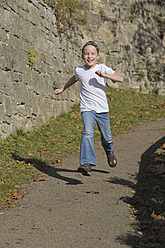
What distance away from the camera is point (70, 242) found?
3314mm

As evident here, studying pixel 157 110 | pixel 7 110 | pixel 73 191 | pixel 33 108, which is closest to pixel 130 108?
pixel 157 110

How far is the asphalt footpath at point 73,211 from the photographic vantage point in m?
3.38

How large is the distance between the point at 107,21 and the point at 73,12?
9.57ft

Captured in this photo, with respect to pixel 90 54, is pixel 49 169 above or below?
below

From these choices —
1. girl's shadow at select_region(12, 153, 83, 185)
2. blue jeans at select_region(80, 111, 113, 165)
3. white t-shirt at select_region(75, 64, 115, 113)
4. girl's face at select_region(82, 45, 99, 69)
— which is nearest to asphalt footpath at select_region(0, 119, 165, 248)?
girl's shadow at select_region(12, 153, 83, 185)

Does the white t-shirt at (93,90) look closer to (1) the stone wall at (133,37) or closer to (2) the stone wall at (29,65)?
(2) the stone wall at (29,65)

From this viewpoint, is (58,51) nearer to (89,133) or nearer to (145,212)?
(89,133)

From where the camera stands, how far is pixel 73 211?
4.15 meters

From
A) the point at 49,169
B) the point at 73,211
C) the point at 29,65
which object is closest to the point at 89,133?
the point at 49,169

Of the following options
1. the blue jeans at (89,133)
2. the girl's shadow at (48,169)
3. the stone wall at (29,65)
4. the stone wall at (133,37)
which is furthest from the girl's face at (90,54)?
the stone wall at (133,37)

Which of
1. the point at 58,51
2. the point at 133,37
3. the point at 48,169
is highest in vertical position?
the point at 133,37

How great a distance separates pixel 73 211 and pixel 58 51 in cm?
863

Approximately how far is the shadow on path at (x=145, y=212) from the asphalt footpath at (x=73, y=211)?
5cm

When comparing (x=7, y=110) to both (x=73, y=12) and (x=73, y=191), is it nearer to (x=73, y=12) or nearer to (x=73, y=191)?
(x=73, y=191)
